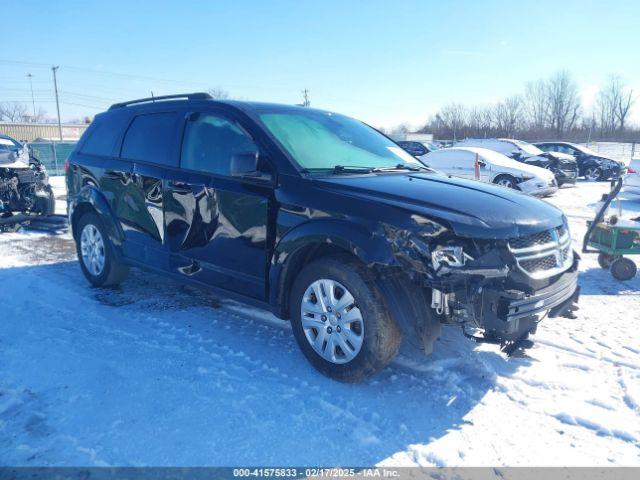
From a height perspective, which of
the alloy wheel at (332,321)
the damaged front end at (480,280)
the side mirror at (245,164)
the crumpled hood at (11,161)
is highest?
the crumpled hood at (11,161)

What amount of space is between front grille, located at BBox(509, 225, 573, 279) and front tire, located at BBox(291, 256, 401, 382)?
89 centimetres

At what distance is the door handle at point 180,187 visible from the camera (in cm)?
412

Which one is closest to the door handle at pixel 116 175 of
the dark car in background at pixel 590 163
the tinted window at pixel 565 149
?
the dark car in background at pixel 590 163

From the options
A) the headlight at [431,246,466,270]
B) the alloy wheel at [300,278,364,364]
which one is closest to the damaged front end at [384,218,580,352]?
the headlight at [431,246,466,270]

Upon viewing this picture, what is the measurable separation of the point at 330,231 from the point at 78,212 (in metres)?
3.72

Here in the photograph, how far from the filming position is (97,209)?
16.8 ft

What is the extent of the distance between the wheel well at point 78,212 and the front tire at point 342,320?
316 cm

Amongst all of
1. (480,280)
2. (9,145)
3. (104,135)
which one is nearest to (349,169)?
(480,280)

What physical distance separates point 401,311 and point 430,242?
1.50 feet

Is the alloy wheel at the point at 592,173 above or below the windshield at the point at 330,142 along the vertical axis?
below

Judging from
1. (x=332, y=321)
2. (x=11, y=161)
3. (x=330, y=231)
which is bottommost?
(x=332, y=321)

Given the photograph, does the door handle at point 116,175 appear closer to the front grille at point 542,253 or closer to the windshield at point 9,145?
→ the front grille at point 542,253

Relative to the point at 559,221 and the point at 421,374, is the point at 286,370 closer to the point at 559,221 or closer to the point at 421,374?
the point at 421,374

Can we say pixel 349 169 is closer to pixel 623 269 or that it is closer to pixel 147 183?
pixel 147 183
